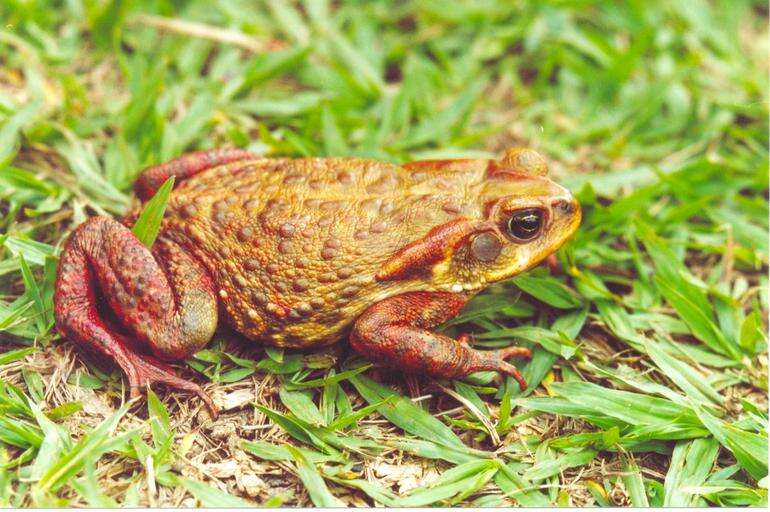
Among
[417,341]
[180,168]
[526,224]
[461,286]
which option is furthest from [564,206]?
[180,168]

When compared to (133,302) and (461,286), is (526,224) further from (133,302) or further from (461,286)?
(133,302)

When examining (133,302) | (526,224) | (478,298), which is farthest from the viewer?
(478,298)

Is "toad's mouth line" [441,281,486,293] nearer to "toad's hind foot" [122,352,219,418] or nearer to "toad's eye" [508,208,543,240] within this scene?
"toad's eye" [508,208,543,240]

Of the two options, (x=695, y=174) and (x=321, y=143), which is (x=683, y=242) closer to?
(x=695, y=174)

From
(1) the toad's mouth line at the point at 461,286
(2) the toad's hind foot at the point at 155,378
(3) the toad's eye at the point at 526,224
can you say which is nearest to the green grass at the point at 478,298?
(2) the toad's hind foot at the point at 155,378

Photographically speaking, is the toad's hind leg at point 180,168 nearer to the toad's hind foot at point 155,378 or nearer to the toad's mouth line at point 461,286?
the toad's hind foot at point 155,378

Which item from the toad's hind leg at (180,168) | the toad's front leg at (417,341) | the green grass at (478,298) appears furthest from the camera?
the toad's hind leg at (180,168)
